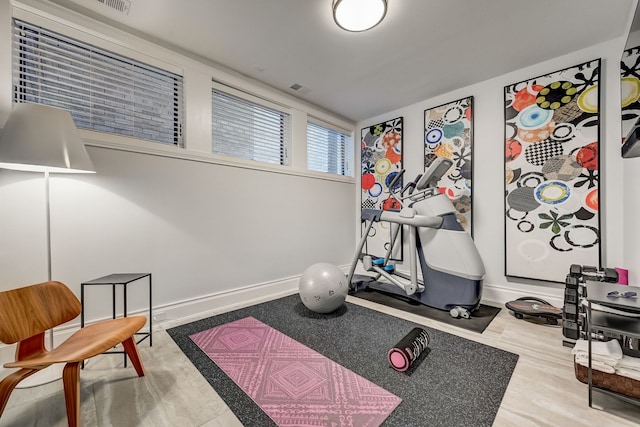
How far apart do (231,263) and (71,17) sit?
2.54m

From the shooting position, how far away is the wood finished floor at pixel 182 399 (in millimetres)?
1302

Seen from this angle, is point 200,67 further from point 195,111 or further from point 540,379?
point 540,379

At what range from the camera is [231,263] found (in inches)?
116

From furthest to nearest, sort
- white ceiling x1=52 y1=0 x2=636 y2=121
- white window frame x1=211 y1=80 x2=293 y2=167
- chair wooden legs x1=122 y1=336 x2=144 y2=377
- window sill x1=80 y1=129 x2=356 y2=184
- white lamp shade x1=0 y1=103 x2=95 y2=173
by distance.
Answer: white window frame x1=211 y1=80 x2=293 y2=167, window sill x1=80 y1=129 x2=356 y2=184, white ceiling x1=52 y1=0 x2=636 y2=121, chair wooden legs x1=122 y1=336 x2=144 y2=377, white lamp shade x1=0 y1=103 x2=95 y2=173

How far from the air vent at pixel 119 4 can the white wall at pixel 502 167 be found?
3.37 meters

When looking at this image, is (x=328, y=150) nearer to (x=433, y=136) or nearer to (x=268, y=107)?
(x=268, y=107)

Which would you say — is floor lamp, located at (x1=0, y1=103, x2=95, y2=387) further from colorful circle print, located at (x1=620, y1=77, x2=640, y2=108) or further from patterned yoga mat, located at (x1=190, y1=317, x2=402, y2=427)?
colorful circle print, located at (x1=620, y1=77, x2=640, y2=108)

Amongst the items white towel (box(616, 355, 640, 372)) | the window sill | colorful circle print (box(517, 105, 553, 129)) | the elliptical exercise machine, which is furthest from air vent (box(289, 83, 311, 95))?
white towel (box(616, 355, 640, 372))

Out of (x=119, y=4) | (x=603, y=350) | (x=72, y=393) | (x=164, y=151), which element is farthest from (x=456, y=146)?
(x=72, y=393)

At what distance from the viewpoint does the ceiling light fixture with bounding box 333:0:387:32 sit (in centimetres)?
193

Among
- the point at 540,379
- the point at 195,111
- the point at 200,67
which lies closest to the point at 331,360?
the point at 540,379

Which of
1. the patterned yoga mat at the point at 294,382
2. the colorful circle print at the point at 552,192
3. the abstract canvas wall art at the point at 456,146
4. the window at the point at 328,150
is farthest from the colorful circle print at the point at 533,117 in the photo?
the patterned yoga mat at the point at 294,382

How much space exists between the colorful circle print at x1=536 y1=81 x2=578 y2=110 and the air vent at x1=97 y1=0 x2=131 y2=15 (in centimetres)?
400

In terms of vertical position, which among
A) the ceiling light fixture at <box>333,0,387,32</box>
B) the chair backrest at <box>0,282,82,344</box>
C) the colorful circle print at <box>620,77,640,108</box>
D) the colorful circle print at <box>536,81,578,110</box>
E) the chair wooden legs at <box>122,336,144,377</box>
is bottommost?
the chair wooden legs at <box>122,336,144,377</box>
